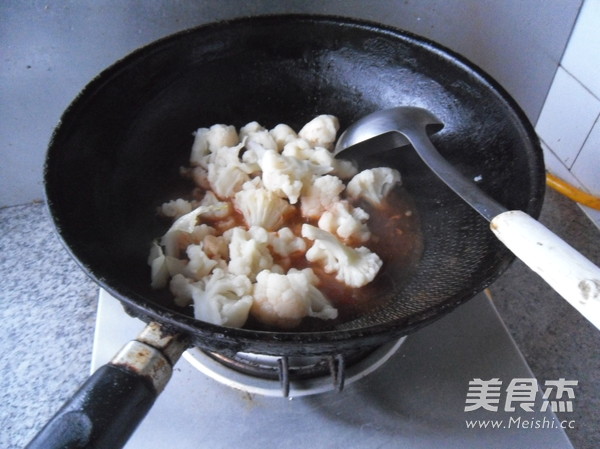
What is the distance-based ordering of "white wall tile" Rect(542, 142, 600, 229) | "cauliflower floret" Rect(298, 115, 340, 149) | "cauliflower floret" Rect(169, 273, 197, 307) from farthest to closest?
1. "white wall tile" Rect(542, 142, 600, 229)
2. "cauliflower floret" Rect(298, 115, 340, 149)
3. "cauliflower floret" Rect(169, 273, 197, 307)

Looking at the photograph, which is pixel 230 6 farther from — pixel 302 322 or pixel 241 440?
pixel 241 440

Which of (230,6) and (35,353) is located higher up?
(230,6)

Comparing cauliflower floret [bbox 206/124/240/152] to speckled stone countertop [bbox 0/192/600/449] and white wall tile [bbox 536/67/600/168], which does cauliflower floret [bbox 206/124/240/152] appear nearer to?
speckled stone countertop [bbox 0/192/600/449]

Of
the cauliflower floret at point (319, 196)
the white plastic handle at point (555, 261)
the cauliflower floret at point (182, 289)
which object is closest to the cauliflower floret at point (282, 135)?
the cauliflower floret at point (319, 196)

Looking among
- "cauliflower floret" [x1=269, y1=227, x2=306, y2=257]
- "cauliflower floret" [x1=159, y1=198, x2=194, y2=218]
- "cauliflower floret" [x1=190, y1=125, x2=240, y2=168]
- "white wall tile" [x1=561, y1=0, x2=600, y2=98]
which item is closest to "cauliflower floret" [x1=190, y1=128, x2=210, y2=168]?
"cauliflower floret" [x1=190, y1=125, x2=240, y2=168]

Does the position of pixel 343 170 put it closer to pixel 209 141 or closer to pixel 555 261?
pixel 209 141

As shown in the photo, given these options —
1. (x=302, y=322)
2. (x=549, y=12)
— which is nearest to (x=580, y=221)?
(x=549, y=12)
